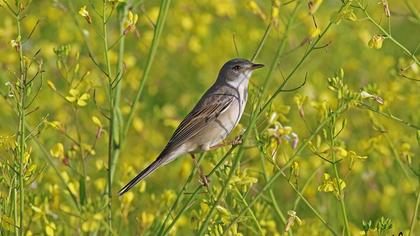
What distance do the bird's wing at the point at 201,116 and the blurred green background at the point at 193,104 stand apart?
30 cm

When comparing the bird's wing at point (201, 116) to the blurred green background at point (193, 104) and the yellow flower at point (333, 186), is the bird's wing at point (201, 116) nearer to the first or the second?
the blurred green background at point (193, 104)

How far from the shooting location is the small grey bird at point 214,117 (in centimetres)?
525

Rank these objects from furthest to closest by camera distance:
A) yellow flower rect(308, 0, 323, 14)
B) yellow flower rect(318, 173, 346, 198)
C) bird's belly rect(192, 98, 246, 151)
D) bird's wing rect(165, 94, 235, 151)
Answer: bird's wing rect(165, 94, 235, 151) → bird's belly rect(192, 98, 246, 151) → yellow flower rect(318, 173, 346, 198) → yellow flower rect(308, 0, 323, 14)

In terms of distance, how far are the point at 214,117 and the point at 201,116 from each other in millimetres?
106

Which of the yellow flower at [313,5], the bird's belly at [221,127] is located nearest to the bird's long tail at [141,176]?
the bird's belly at [221,127]

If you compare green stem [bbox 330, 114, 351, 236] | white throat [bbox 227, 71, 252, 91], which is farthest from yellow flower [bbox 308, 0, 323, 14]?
white throat [bbox 227, 71, 252, 91]

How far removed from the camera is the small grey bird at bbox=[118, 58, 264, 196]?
5246 mm

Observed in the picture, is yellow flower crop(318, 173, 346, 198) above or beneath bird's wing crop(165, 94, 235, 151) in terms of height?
beneath

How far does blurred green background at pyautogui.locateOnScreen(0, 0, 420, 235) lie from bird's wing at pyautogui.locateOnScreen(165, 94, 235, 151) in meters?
0.30

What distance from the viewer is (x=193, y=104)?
304 inches

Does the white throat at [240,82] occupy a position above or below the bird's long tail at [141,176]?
above

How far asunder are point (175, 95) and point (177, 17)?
2.79 feet

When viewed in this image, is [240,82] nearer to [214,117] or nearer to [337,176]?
[214,117]

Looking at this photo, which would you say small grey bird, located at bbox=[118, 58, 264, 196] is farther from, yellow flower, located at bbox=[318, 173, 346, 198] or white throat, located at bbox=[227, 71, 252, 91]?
yellow flower, located at bbox=[318, 173, 346, 198]
